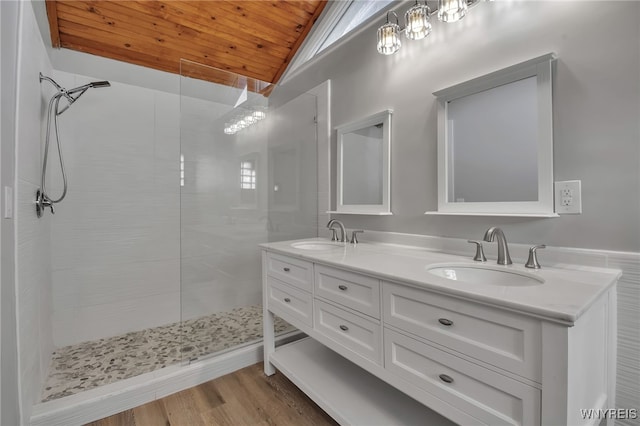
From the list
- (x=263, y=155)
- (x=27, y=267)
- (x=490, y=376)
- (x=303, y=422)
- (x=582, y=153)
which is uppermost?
(x=263, y=155)

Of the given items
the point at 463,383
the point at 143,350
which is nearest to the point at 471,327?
the point at 463,383

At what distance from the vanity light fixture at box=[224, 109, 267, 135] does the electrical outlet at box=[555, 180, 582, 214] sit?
6.67ft

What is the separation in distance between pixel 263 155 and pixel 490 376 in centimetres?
212

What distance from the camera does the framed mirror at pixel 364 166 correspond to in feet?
5.99

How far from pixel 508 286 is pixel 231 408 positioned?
1.53 meters

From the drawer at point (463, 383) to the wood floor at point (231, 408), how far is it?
0.74 m

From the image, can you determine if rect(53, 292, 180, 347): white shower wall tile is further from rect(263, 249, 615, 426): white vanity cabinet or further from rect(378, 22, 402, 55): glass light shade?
rect(378, 22, 402, 55): glass light shade

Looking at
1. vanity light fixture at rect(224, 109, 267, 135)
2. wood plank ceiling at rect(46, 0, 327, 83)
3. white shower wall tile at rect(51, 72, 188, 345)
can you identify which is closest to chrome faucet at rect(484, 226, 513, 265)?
vanity light fixture at rect(224, 109, 267, 135)

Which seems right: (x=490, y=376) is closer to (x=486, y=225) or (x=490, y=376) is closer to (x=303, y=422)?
(x=486, y=225)

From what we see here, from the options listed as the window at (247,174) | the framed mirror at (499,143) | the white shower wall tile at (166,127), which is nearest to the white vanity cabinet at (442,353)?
the framed mirror at (499,143)

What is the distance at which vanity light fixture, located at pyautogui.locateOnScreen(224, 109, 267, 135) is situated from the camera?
225 centimetres

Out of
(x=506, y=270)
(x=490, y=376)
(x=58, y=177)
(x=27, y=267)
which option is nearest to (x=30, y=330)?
(x=27, y=267)

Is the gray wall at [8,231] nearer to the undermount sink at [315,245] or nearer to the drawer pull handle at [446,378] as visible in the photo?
the undermount sink at [315,245]

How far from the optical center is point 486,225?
135cm
